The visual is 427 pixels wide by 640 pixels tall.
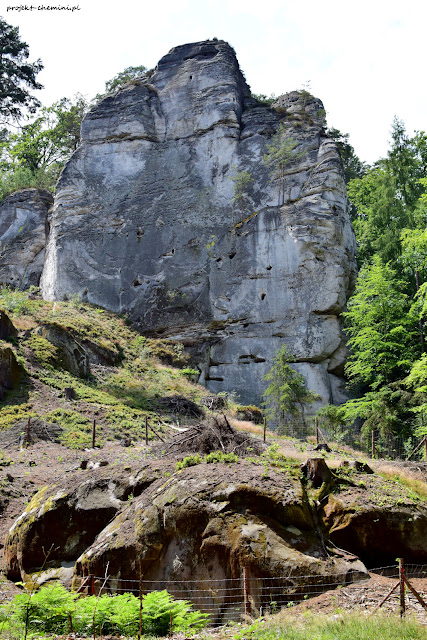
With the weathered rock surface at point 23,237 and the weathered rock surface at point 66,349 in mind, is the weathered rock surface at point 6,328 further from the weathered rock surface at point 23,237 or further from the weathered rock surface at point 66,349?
the weathered rock surface at point 23,237

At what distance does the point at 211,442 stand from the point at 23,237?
33834 mm

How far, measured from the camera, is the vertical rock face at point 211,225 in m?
32.8

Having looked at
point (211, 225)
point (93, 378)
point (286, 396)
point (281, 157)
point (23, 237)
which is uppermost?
point (281, 157)

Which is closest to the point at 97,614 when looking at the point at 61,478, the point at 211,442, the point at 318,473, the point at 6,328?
the point at 318,473

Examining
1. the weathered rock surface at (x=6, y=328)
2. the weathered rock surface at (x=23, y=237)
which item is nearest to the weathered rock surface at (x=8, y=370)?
the weathered rock surface at (x=6, y=328)

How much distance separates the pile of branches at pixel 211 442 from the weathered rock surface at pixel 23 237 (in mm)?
30914

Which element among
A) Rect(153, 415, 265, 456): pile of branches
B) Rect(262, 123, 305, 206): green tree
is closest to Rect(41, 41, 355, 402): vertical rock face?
Rect(262, 123, 305, 206): green tree

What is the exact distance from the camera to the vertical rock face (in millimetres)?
32781

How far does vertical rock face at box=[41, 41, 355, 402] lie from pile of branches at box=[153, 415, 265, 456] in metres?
17.8

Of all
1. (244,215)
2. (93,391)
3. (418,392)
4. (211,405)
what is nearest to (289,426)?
(211,405)

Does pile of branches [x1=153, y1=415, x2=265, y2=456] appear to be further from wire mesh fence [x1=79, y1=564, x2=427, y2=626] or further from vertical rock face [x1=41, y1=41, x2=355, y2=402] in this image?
vertical rock face [x1=41, y1=41, x2=355, y2=402]

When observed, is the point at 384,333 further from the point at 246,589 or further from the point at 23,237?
the point at 23,237

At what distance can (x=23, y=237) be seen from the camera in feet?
140

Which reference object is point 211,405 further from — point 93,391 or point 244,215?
point 244,215
